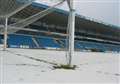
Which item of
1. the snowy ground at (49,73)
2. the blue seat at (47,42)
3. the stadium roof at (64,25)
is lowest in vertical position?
the snowy ground at (49,73)

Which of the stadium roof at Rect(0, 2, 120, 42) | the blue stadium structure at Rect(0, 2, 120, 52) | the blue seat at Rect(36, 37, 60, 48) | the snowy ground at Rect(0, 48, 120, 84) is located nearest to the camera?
the snowy ground at Rect(0, 48, 120, 84)

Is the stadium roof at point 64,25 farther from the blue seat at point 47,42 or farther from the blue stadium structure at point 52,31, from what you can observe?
the blue seat at point 47,42

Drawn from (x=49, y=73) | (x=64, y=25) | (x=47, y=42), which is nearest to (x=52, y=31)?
(x=64, y=25)

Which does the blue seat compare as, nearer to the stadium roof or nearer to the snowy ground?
the stadium roof

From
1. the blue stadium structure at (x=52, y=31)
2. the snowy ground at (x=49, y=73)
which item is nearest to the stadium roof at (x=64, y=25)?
the blue stadium structure at (x=52, y=31)

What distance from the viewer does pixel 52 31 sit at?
32.1 metres

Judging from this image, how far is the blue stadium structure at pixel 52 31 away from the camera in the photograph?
78.4 feet

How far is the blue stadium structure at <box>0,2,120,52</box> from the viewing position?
78.4 feet

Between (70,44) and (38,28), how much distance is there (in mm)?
24179

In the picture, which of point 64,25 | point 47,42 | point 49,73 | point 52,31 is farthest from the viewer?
point 64,25

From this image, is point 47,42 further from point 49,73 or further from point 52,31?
point 49,73

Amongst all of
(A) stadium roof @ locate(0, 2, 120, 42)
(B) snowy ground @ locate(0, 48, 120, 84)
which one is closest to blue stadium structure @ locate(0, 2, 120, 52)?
(A) stadium roof @ locate(0, 2, 120, 42)

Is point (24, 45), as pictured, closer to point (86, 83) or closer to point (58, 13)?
point (58, 13)

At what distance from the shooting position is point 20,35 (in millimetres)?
25641
